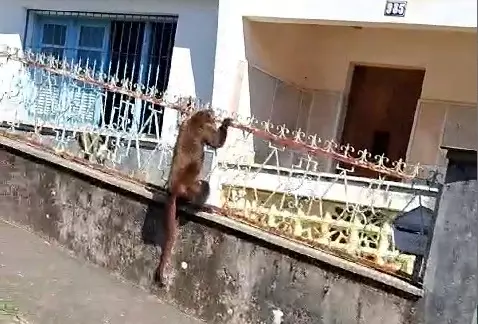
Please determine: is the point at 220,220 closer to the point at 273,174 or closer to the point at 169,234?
the point at 169,234

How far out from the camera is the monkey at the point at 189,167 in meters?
6.12

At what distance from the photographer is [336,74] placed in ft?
34.5

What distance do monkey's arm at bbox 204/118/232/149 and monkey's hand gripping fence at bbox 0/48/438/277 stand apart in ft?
0.74

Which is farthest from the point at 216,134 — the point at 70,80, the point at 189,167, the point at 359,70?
the point at 359,70

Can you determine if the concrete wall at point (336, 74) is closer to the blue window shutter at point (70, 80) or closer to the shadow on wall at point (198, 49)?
the shadow on wall at point (198, 49)

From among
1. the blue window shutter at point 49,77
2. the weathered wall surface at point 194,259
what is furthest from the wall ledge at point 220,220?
the blue window shutter at point 49,77

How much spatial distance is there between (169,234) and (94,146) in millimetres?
1972

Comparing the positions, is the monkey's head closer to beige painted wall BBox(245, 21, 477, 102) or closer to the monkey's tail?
the monkey's tail

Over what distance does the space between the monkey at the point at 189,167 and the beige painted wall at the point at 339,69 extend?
289 centimetres

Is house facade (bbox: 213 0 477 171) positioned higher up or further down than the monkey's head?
higher up

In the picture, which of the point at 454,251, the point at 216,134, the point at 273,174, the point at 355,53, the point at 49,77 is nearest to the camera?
the point at 454,251

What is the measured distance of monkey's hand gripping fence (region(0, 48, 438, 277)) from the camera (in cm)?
556

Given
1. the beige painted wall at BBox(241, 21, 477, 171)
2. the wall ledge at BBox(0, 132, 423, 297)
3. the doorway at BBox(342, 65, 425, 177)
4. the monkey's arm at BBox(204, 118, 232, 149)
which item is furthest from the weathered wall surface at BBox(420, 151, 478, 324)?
the doorway at BBox(342, 65, 425, 177)

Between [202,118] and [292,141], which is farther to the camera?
[202,118]
